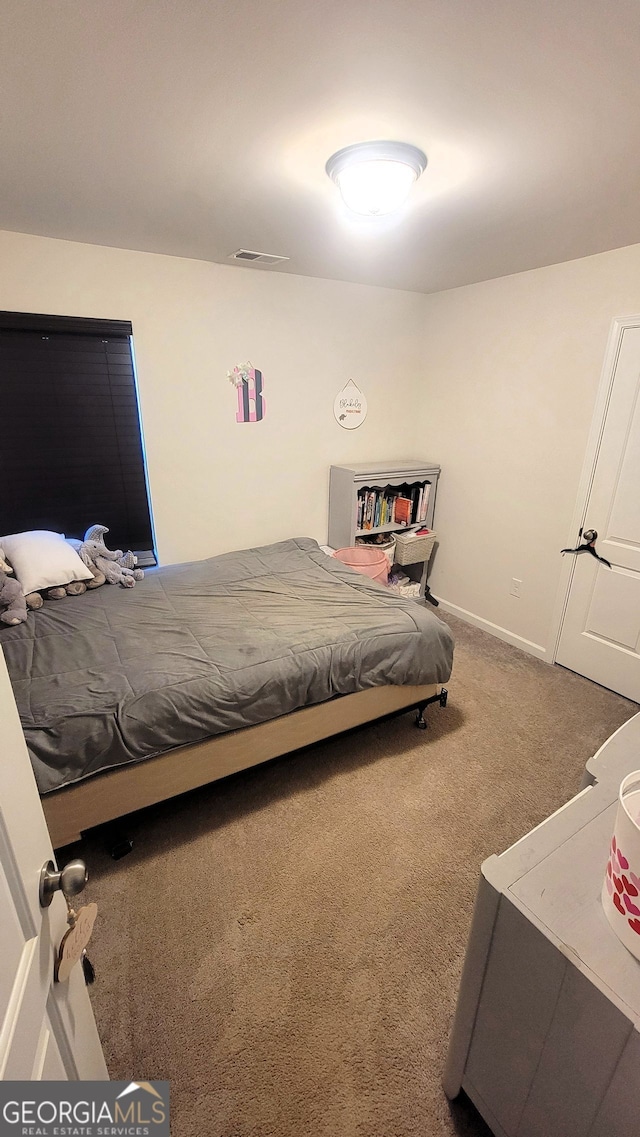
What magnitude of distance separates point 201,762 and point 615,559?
2.37 metres

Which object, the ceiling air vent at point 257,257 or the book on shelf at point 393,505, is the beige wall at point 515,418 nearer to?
the book on shelf at point 393,505

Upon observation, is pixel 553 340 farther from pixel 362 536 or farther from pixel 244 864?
pixel 244 864

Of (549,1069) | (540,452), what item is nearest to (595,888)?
(549,1069)

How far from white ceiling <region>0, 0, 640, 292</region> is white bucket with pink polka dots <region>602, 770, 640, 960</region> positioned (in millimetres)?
1479

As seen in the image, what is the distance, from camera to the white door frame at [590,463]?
2.43m

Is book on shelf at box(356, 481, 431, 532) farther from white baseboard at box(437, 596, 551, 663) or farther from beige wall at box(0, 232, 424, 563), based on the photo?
white baseboard at box(437, 596, 551, 663)

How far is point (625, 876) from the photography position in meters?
0.75

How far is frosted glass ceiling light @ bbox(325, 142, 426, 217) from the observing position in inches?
57.1

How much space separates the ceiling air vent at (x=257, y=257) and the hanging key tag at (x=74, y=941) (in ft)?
9.18

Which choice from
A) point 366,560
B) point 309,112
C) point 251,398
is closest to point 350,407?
point 251,398

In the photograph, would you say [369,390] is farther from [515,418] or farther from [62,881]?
[62,881]

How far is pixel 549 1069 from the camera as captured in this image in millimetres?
871

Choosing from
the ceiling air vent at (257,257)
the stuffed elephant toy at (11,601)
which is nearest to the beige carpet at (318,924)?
the stuffed elephant toy at (11,601)

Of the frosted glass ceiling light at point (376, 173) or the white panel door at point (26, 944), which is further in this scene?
the frosted glass ceiling light at point (376, 173)
